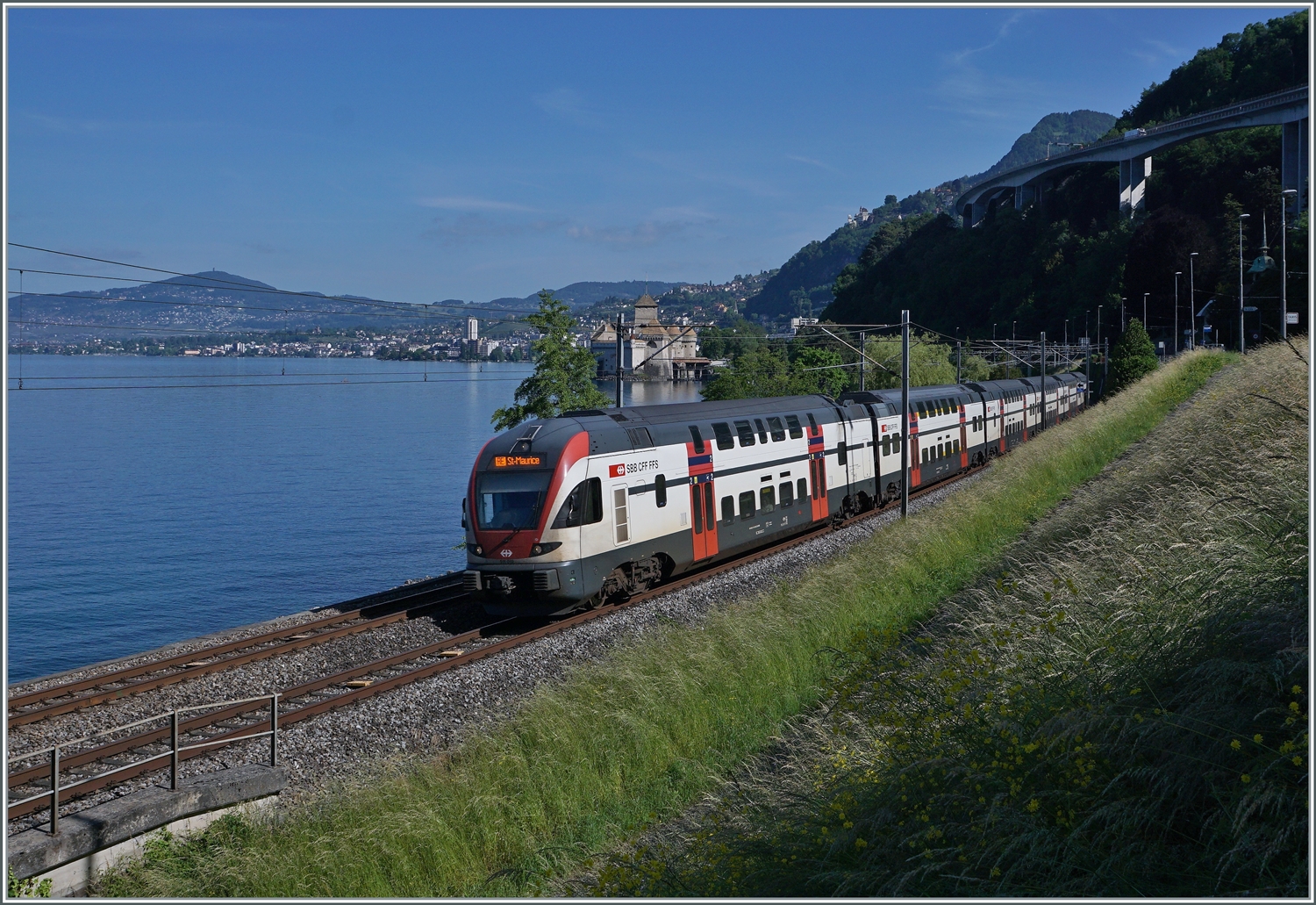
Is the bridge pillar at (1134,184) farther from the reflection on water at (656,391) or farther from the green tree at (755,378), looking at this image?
the green tree at (755,378)

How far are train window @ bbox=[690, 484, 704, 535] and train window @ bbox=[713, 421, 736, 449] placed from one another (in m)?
1.29

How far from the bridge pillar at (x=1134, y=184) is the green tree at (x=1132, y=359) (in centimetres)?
7308

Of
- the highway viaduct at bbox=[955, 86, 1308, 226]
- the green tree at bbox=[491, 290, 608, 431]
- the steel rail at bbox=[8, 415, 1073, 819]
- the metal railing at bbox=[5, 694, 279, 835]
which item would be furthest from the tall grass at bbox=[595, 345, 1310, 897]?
the highway viaduct at bbox=[955, 86, 1308, 226]

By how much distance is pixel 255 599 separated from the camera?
129ft

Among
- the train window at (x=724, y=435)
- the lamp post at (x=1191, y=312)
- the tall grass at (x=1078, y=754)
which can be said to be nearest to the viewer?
the tall grass at (x=1078, y=754)

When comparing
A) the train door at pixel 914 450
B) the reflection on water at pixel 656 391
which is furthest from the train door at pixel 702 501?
the reflection on water at pixel 656 391

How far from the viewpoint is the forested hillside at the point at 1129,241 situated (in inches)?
3339

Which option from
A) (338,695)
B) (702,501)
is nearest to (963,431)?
(702,501)

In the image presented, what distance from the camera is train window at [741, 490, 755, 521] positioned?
76.1 ft

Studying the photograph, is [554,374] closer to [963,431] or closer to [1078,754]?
[963,431]

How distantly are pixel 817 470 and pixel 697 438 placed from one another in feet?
20.3

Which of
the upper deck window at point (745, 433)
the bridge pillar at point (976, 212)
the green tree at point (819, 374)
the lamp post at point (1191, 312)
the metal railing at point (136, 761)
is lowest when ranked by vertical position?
the metal railing at point (136, 761)

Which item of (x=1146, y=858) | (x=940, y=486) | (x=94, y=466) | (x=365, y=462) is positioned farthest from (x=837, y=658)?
(x=94, y=466)

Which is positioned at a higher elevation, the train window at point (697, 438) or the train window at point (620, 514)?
the train window at point (697, 438)
